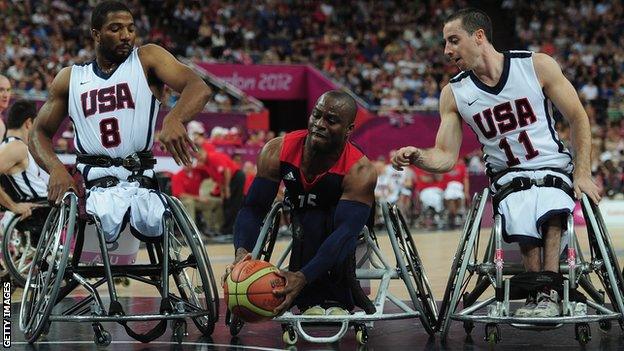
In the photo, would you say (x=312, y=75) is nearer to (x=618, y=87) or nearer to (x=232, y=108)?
(x=232, y=108)

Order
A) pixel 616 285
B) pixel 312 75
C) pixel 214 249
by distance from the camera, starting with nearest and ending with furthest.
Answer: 1. pixel 616 285
2. pixel 214 249
3. pixel 312 75

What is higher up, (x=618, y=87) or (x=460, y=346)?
(x=618, y=87)

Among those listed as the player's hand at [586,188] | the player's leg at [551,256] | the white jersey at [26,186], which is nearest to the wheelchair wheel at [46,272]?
the player's leg at [551,256]

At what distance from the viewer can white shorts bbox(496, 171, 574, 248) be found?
7059 mm

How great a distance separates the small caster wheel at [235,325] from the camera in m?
7.20

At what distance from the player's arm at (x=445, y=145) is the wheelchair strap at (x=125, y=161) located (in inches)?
61.8

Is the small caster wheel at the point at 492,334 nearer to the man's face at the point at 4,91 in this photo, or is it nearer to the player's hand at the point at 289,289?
the player's hand at the point at 289,289

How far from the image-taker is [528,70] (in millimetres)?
7359

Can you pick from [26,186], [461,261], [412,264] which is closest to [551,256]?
[461,261]

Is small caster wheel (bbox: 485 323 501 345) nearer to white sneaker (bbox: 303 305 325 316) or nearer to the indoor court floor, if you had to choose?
the indoor court floor

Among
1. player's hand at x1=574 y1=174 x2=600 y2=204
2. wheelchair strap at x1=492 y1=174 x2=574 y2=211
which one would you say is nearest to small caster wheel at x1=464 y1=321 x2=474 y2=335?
wheelchair strap at x1=492 y1=174 x2=574 y2=211

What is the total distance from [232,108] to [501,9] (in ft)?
31.2

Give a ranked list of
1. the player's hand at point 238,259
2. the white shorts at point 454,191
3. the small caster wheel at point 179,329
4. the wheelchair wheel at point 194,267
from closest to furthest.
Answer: the player's hand at point 238,259 → the wheelchair wheel at point 194,267 → the small caster wheel at point 179,329 → the white shorts at point 454,191

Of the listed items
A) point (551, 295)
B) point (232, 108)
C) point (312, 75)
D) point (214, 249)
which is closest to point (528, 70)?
point (551, 295)
